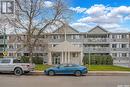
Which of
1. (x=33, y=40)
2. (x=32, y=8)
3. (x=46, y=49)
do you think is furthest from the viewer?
(x=46, y=49)

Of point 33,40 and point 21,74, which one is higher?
point 33,40

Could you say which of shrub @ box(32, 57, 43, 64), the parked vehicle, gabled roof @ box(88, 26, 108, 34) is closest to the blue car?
the parked vehicle

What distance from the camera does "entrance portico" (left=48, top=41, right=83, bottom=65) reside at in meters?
58.9

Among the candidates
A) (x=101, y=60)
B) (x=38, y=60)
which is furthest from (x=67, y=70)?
(x=38, y=60)

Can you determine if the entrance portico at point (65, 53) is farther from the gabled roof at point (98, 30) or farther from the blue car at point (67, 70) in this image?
the blue car at point (67, 70)

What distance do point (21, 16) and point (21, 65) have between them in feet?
59.8

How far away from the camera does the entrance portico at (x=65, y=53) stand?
193 ft

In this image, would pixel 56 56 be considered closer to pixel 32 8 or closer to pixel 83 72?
pixel 32 8

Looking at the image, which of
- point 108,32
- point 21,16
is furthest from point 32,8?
point 108,32

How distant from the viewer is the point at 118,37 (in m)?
Answer: 75.2

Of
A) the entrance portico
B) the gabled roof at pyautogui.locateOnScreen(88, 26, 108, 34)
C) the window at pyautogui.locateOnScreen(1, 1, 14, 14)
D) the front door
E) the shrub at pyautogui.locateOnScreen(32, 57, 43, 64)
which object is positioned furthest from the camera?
the gabled roof at pyautogui.locateOnScreen(88, 26, 108, 34)

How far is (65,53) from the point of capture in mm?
59625

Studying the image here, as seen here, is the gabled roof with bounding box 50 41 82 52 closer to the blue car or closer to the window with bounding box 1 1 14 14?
the blue car
